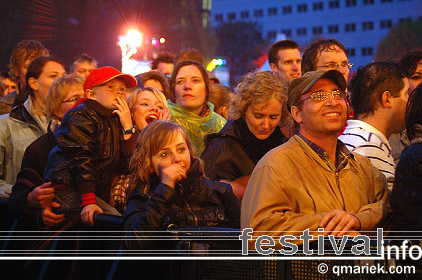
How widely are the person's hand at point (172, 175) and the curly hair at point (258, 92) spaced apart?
5.10 feet

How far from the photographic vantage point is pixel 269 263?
293 centimetres

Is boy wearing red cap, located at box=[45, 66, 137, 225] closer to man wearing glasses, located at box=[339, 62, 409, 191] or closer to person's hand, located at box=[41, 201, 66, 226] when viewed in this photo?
person's hand, located at box=[41, 201, 66, 226]

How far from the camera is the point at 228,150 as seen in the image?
515 centimetres

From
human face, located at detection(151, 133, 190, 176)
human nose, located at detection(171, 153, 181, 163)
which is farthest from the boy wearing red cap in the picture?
human nose, located at detection(171, 153, 181, 163)

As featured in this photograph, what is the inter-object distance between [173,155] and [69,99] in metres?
2.25

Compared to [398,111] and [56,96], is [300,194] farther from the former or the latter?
[56,96]

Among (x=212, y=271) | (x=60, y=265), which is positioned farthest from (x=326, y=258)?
(x=60, y=265)

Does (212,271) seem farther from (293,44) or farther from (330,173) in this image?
(293,44)

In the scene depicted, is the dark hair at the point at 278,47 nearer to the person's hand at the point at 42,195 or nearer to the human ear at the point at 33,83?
the human ear at the point at 33,83

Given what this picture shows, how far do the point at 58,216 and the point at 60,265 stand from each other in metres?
0.41

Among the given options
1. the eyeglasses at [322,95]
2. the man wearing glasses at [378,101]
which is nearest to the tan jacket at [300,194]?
the eyeglasses at [322,95]

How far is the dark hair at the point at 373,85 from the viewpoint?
494 centimetres

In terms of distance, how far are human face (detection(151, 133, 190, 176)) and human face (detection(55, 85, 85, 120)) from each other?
6.93 feet

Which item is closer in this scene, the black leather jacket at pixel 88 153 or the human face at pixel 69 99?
the black leather jacket at pixel 88 153
